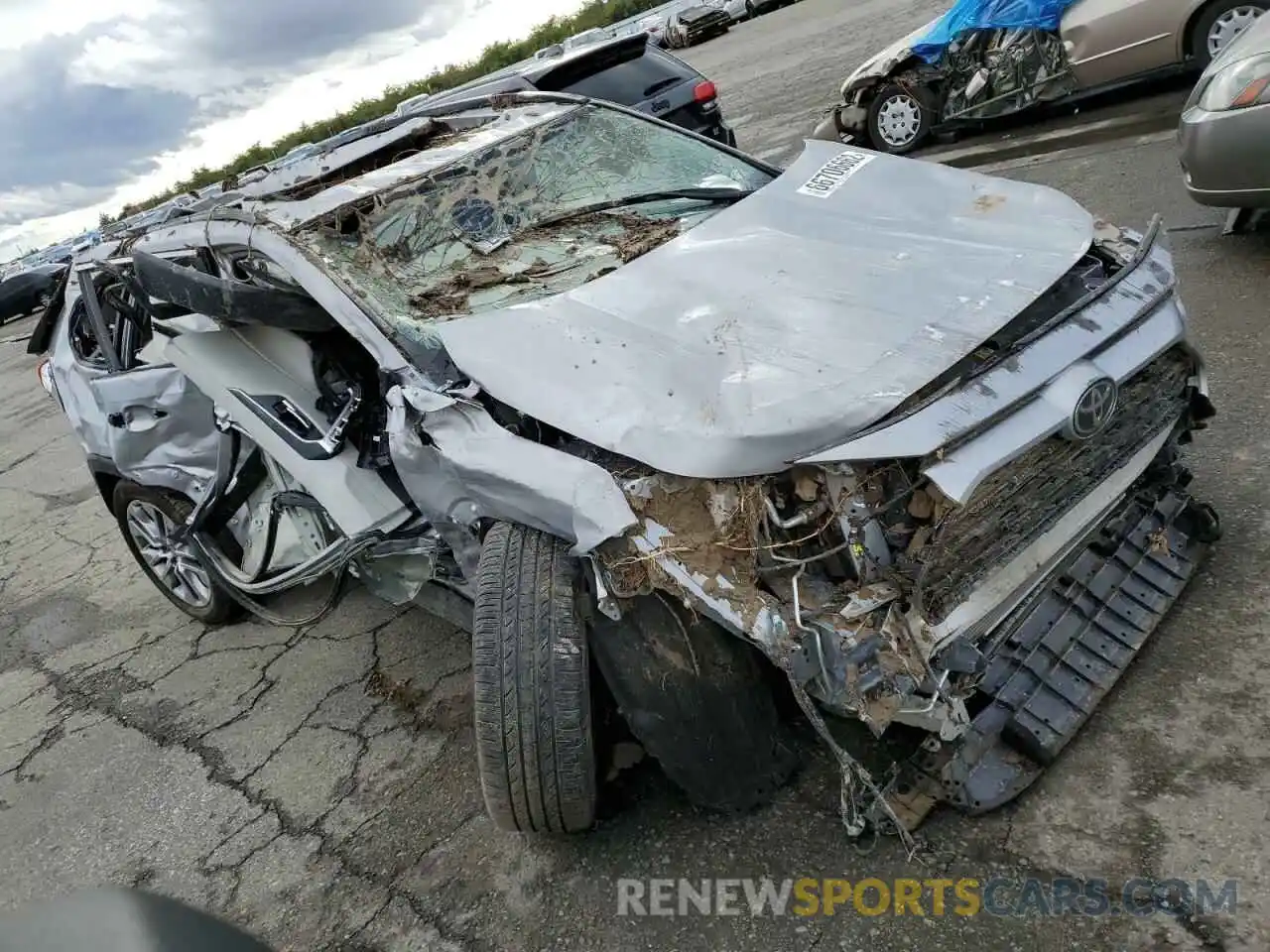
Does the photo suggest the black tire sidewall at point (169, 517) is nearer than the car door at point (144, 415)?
No

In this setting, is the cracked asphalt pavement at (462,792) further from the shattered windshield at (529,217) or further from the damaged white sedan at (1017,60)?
the damaged white sedan at (1017,60)

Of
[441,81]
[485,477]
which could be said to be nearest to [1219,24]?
[485,477]

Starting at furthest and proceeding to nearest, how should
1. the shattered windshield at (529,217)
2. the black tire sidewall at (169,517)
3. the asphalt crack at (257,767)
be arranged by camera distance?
the black tire sidewall at (169,517) < the shattered windshield at (529,217) < the asphalt crack at (257,767)

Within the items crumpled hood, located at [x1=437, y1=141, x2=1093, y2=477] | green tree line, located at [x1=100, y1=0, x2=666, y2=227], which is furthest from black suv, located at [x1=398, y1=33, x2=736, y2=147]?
green tree line, located at [x1=100, y1=0, x2=666, y2=227]

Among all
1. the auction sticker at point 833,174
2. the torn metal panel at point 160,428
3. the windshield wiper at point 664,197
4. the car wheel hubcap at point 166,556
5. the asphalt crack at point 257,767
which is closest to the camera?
the asphalt crack at point 257,767

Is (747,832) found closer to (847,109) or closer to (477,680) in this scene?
(477,680)

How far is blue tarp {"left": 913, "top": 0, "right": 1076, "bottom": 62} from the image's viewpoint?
23.8ft

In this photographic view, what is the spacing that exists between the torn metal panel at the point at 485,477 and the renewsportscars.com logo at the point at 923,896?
3.08 feet

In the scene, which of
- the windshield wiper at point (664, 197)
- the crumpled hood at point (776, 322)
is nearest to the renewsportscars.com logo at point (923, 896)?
the crumpled hood at point (776, 322)

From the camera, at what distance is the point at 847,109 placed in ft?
28.6

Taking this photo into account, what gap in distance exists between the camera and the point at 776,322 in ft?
8.38

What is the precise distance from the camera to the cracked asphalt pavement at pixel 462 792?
225cm

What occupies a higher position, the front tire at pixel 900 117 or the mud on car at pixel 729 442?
the mud on car at pixel 729 442

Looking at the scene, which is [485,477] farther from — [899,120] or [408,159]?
[899,120]
